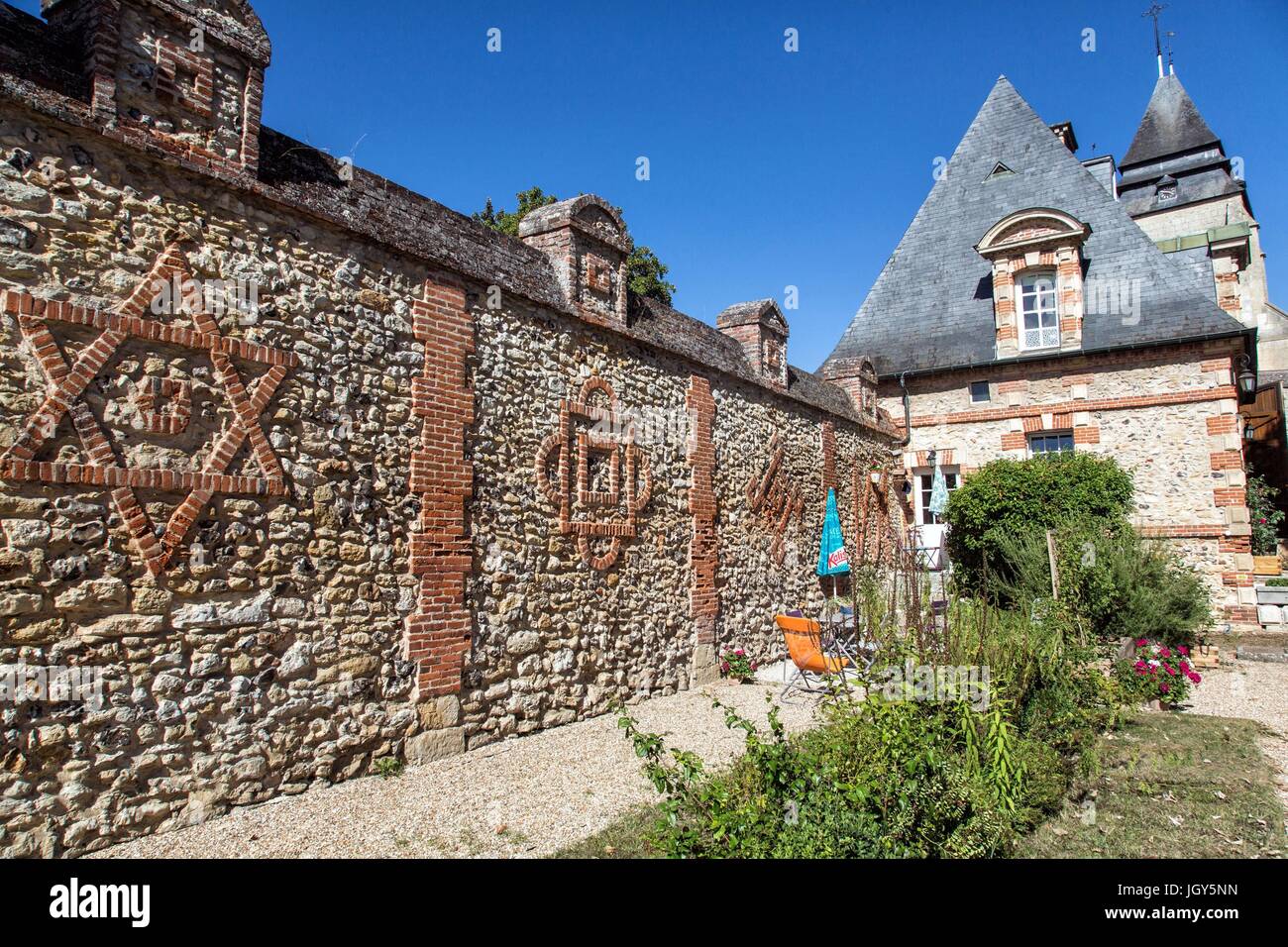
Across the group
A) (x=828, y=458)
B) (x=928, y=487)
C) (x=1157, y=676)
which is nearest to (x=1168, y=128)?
(x=928, y=487)

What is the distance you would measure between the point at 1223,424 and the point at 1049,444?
2668 millimetres

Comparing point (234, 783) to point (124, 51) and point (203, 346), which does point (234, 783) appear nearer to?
point (203, 346)

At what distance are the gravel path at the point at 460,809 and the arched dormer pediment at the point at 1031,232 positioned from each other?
507 inches

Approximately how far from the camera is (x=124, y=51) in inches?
161

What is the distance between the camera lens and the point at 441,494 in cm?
554

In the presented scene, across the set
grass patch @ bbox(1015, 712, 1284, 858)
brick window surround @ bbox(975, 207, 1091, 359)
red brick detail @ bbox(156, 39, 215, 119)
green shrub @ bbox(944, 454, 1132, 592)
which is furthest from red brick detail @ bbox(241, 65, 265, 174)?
brick window surround @ bbox(975, 207, 1091, 359)

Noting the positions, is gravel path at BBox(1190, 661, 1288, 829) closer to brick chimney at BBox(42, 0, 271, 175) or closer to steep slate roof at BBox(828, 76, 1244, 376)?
steep slate roof at BBox(828, 76, 1244, 376)

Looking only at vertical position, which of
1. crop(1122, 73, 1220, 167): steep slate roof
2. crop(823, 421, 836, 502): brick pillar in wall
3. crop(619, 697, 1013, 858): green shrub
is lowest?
crop(619, 697, 1013, 858): green shrub

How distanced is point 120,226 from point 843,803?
15.3ft

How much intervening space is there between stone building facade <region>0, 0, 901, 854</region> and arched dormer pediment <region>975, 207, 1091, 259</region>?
11.0 m

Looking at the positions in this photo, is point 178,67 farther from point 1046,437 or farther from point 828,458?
point 1046,437

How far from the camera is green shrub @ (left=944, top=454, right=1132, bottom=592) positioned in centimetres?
1245

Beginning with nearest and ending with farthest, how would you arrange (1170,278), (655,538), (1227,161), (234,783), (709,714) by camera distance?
1. (234,783)
2. (709,714)
3. (655,538)
4. (1170,278)
5. (1227,161)
